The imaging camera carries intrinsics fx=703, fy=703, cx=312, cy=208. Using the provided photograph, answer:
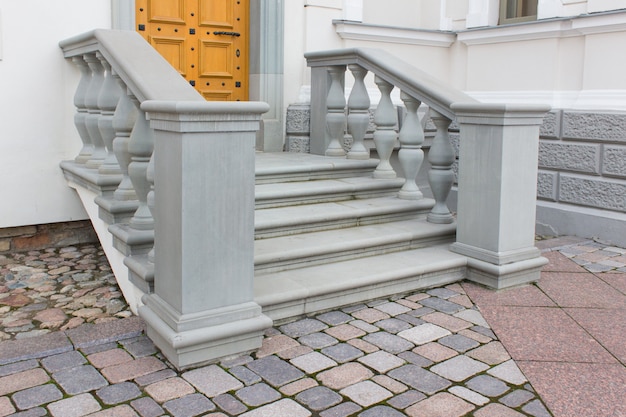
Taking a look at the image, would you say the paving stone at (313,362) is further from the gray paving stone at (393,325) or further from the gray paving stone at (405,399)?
the gray paving stone at (393,325)

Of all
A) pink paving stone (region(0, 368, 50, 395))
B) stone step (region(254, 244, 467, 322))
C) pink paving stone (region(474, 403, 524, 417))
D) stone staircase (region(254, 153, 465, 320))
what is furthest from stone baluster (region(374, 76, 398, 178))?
pink paving stone (region(0, 368, 50, 395))

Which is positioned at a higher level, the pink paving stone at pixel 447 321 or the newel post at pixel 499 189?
the newel post at pixel 499 189

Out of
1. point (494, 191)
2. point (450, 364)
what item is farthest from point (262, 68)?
point (450, 364)

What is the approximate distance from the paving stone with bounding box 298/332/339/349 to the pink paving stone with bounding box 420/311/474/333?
0.63 meters

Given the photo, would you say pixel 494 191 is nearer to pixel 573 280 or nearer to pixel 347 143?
pixel 573 280

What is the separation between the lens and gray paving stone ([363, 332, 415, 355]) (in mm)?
3504

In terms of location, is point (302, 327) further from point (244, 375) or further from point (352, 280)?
point (244, 375)

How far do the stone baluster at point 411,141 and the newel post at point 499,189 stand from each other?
2.02 feet

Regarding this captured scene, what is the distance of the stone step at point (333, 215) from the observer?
15.1ft

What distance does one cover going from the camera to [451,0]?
790 cm

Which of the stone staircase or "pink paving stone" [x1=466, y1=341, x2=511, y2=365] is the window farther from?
"pink paving stone" [x1=466, y1=341, x2=511, y2=365]

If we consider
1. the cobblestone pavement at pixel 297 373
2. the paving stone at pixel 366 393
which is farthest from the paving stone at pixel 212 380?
the paving stone at pixel 366 393

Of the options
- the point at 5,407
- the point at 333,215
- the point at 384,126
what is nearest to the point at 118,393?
the point at 5,407

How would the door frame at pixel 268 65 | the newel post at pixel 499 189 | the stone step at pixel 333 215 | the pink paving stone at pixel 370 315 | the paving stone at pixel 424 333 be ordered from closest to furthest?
the paving stone at pixel 424 333 → the pink paving stone at pixel 370 315 → the newel post at pixel 499 189 → the stone step at pixel 333 215 → the door frame at pixel 268 65
